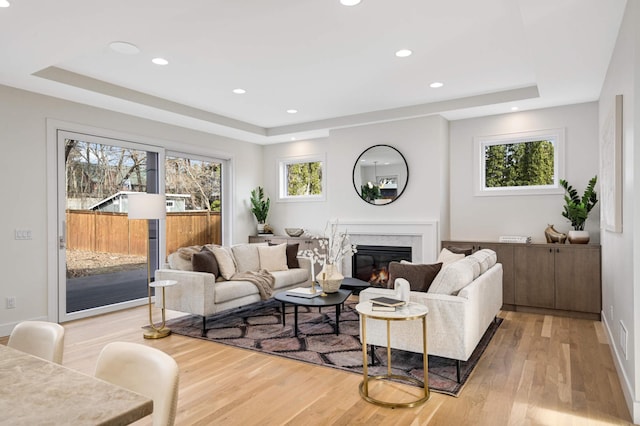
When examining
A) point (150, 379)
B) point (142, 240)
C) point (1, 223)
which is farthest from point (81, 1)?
point (142, 240)

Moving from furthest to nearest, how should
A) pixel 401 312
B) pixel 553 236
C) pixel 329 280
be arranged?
pixel 553 236 → pixel 329 280 → pixel 401 312

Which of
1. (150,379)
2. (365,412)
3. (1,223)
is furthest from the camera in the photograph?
(1,223)

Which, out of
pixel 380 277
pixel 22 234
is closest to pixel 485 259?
pixel 380 277

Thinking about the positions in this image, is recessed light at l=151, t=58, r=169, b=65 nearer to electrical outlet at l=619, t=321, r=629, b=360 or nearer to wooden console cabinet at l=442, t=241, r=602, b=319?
wooden console cabinet at l=442, t=241, r=602, b=319

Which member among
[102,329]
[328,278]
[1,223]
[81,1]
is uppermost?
[81,1]

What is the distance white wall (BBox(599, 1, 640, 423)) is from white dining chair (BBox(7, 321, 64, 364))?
117 inches

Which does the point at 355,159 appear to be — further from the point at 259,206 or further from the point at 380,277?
the point at 259,206

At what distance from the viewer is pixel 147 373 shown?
1258 mm

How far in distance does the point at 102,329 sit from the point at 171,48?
9.90 feet

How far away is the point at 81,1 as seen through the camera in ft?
8.45

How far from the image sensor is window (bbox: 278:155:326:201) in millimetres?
7205

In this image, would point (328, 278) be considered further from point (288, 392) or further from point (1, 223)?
point (1, 223)

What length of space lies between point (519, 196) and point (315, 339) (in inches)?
135

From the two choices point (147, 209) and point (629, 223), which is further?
point (147, 209)
